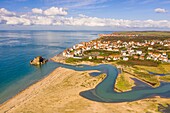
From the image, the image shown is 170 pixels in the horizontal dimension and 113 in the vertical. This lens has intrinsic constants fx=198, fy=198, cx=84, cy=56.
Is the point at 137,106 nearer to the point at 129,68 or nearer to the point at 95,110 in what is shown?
the point at 95,110

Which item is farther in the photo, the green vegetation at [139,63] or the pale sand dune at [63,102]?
the green vegetation at [139,63]

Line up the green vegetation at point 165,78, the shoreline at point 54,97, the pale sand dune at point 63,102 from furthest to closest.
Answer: the green vegetation at point 165,78
the shoreline at point 54,97
the pale sand dune at point 63,102

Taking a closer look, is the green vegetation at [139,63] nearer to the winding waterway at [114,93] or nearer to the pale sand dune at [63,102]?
the winding waterway at [114,93]

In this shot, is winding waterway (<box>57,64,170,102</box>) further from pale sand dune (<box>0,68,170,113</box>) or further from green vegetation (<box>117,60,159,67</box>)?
green vegetation (<box>117,60,159,67</box>)

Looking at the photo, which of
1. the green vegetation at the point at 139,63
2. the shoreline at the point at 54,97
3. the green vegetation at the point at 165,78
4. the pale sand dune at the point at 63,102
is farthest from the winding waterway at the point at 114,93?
the green vegetation at the point at 139,63

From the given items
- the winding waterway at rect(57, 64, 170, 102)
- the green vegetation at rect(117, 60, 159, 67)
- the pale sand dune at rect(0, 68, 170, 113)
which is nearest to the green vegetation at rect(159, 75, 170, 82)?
the winding waterway at rect(57, 64, 170, 102)

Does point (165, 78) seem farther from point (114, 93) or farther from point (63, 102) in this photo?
point (63, 102)

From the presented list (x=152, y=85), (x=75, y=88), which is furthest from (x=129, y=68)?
(x=75, y=88)

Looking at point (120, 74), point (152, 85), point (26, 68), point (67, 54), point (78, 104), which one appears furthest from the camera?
point (67, 54)

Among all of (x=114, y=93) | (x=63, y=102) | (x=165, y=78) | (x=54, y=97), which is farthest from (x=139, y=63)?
(x=63, y=102)

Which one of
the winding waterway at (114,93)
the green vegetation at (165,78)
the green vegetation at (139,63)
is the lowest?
the winding waterway at (114,93)
